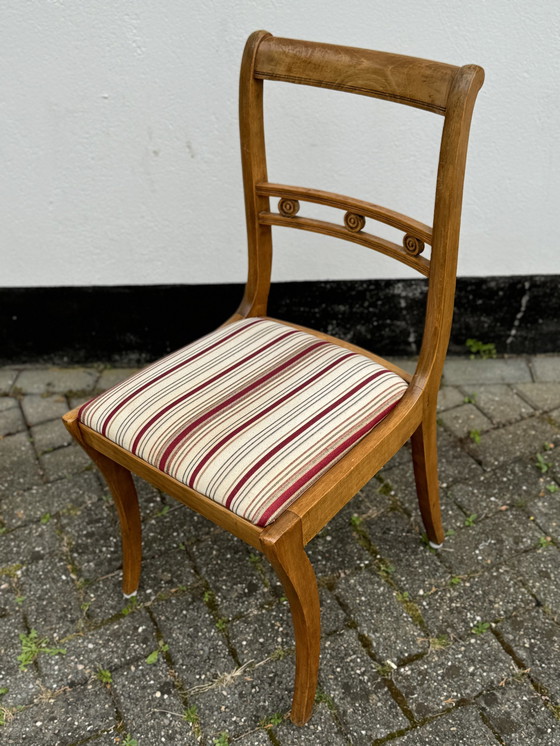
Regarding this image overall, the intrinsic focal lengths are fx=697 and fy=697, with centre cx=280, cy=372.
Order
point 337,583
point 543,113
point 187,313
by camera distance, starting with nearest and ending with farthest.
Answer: point 337,583 < point 543,113 < point 187,313

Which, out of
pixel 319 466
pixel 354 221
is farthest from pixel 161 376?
pixel 354 221

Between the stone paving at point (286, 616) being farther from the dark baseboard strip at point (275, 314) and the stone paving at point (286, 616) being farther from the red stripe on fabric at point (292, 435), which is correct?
the red stripe on fabric at point (292, 435)

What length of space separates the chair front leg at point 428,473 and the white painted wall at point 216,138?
0.95 meters

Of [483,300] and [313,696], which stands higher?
[483,300]

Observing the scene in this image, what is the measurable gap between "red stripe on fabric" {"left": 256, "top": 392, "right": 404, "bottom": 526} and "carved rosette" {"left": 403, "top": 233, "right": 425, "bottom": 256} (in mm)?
336

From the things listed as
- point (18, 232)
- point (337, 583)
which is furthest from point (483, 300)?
point (18, 232)

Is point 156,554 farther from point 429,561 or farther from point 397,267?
point 397,267

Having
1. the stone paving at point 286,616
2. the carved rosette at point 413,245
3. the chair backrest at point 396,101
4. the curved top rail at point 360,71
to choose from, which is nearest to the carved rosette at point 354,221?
the chair backrest at point 396,101

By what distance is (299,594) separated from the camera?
4.47 ft

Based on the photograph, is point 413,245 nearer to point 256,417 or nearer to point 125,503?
point 256,417

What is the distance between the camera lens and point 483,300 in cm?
259

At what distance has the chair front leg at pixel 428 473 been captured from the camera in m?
1.69

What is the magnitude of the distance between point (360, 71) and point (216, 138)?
88 cm

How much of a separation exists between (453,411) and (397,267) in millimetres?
553
